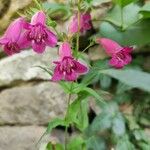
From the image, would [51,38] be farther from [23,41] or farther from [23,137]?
[23,137]

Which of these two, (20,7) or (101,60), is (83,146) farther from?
(20,7)

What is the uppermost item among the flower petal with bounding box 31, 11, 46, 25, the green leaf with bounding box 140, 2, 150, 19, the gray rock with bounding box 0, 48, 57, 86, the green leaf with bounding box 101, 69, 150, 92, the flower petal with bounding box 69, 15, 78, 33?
the flower petal with bounding box 31, 11, 46, 25

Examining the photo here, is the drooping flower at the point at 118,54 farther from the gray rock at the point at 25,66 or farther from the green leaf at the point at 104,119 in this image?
the gray rock at the point at 25,66

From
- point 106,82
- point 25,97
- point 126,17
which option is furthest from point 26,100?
point 126,17

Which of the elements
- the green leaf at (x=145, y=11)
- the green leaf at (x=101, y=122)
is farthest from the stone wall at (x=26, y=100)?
the green leaf at (x=145, y=11)

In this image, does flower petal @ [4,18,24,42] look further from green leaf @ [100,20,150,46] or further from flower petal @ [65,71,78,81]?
green leaf @ [100,20,150,46]

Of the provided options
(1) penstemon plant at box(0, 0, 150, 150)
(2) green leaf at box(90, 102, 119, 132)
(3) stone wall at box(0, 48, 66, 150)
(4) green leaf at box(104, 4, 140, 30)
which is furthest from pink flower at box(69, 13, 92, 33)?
(3) stone wall at box(0, 48, 66, 150)
